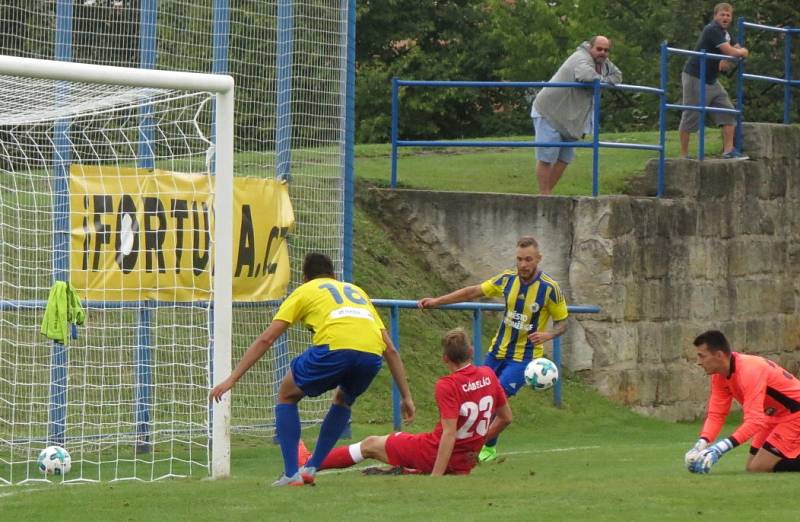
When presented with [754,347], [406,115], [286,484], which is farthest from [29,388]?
[406,115]

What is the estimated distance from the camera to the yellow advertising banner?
13.0 meters

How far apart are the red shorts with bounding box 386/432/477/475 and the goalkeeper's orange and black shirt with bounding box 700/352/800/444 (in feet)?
5.22

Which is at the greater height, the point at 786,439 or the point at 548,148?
the point at 548,148

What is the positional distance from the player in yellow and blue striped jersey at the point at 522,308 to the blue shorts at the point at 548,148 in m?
5.25

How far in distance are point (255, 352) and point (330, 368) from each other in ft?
1.60

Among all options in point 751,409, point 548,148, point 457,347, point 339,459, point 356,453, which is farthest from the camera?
point 548,148

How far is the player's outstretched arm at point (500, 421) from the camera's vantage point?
38.8 ft

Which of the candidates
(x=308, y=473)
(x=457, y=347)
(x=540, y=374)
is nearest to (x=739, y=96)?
(x=540, y=374)

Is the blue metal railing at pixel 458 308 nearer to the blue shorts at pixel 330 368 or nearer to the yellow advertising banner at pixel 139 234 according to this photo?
the yellow advertising banner at pixel 139 234

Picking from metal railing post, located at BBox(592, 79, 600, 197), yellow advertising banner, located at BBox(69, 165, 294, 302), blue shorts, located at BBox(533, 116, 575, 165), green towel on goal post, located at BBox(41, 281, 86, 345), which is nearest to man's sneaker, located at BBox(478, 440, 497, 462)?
yellow advertising banner, located at BBox(69, 165, 294, 302)

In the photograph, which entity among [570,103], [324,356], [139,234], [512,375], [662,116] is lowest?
[512,375]

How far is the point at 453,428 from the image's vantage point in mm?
10734

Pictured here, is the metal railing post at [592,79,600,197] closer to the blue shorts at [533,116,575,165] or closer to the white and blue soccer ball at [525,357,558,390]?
the blue shorts at [533,116,575,165]

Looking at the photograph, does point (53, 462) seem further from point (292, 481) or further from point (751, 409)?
point (751, 409)
